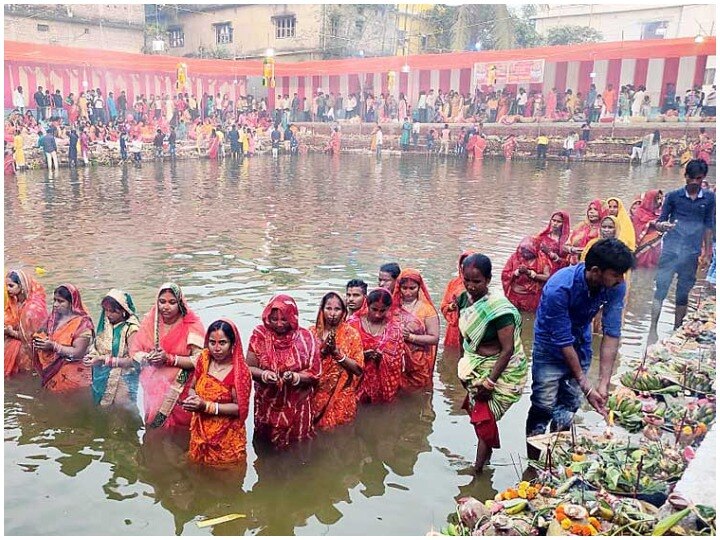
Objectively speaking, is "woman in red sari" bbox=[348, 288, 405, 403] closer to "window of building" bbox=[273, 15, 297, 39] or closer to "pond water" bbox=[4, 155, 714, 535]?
"pond water" bbox=[4, 155, 714, 535]

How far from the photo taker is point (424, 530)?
375 centimetres

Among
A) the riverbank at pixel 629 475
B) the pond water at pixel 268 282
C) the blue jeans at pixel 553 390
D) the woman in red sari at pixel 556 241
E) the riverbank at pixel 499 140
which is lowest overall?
the pond water at pixel 268 282

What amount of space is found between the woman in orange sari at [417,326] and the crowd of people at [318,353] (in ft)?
0.04

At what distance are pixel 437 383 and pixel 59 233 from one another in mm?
8533

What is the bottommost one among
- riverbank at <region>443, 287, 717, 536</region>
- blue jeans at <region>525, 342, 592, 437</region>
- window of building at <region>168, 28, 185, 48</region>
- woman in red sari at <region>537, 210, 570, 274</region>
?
riverbank at <region>443, 287, 717, 536</region>

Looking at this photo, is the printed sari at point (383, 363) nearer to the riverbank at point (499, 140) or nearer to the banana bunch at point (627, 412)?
the banana bunch at point (627, 412)

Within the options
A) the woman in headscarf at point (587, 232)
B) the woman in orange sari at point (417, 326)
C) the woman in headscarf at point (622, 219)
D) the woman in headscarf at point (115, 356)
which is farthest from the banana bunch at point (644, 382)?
the woman in headscarf at point (115, 356)

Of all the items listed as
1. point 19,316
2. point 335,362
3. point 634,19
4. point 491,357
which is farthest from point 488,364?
point 634,19

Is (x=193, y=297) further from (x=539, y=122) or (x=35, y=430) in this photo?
(x=539, y=122)

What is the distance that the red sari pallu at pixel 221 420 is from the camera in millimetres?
3996

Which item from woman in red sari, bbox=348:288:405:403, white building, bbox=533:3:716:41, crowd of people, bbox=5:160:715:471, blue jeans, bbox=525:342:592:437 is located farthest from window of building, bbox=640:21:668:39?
blue jeans, bbox=525:342:592:437

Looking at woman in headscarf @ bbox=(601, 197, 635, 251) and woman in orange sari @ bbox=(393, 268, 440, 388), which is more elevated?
woman in headscarf @ bbox=(601, 197, 635, 251)

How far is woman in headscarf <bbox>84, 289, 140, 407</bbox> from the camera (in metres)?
4.68

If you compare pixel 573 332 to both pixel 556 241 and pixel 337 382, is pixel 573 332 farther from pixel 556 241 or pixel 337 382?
pixel 556 241
